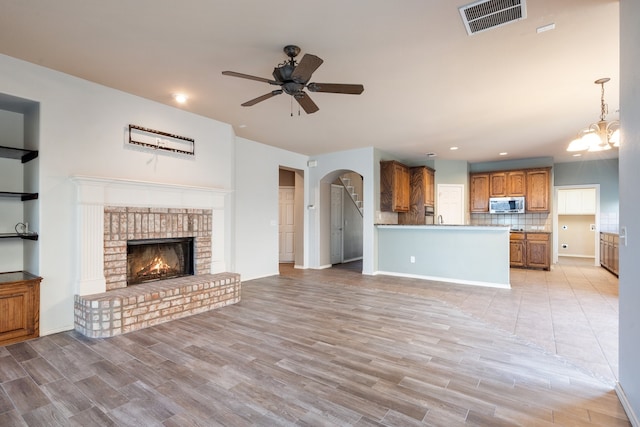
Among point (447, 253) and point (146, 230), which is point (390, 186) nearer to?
point (447, 253)

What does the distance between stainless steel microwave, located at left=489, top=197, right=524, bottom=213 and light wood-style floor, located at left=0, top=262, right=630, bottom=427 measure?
3.98 meters

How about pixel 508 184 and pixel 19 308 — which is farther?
pixel 508 184

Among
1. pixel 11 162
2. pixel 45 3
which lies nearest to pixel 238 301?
pixel 11 162

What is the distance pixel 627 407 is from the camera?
6.25 ft

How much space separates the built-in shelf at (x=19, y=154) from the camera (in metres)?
3.10

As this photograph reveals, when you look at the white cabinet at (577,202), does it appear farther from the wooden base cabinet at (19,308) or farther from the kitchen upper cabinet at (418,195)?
the wooden base cabinet at (19,308)

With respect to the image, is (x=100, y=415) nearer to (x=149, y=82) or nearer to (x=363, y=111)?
(x=149, y=82)

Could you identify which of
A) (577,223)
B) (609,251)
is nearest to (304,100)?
(609,251)

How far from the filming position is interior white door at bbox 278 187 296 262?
8.37m

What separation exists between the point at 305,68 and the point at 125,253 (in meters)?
3.01

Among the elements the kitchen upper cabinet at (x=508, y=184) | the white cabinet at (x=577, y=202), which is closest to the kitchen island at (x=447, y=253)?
the kitchen upper cabinet at (x=508, y=184)

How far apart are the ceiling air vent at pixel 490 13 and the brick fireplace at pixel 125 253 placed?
366cm

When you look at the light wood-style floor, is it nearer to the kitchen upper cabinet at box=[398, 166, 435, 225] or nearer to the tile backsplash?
the kitchen upper cabinet at box=[398, 166, 435, 225]

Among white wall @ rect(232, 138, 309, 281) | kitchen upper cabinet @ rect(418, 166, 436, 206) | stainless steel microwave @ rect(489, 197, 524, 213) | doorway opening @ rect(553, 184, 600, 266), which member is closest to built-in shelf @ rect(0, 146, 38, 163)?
white wall @ rect(232, 138, 309, 281)
